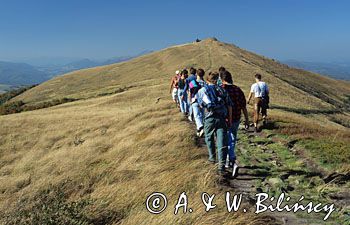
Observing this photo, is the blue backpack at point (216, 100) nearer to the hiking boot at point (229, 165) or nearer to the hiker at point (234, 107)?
the hiker at point (234, 107)

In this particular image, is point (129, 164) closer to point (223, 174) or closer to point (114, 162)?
point (114, 162)

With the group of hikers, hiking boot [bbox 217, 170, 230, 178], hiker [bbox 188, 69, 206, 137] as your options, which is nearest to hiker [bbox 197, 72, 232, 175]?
the group of hikers

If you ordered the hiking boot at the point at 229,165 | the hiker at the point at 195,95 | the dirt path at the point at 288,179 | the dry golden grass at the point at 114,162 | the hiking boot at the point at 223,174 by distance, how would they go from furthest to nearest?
1. the hiker at the point at 195,95
2. the hiking boot at the point at 229,165
3. the hiking boot at the point at 223,174
4. the dry golden grass at the point at 114,162
5. the dirt path at the point at 288,179

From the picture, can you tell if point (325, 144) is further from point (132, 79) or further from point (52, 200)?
point (132, 79)

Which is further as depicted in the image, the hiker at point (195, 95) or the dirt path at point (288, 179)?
the hiker at point (195, 95)

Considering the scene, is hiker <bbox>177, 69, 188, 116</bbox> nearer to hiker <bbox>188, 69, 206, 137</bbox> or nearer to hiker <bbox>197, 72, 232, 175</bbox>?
hiker <bbox>188, 69, 206, 137</bbox>

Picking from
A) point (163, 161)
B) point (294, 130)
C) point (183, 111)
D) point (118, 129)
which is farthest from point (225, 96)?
point (118, 129)

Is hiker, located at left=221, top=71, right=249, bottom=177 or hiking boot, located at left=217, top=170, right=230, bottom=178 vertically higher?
hiker, located at left=221, top=71, right=249, bottom=177

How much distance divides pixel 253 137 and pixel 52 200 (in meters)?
8.49

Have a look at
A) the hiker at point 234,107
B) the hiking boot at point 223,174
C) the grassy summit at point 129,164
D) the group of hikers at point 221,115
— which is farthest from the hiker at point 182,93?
the hiking boot at point 223,174

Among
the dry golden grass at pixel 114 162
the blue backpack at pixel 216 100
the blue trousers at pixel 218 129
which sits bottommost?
the dry golden grass at pixel 114 162

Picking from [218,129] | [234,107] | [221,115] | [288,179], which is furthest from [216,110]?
[288,179]

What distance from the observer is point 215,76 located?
1042 cm

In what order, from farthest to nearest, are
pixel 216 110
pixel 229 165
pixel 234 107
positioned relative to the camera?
pixel 234 107 → pixel 229 165 → pixel 216 110
